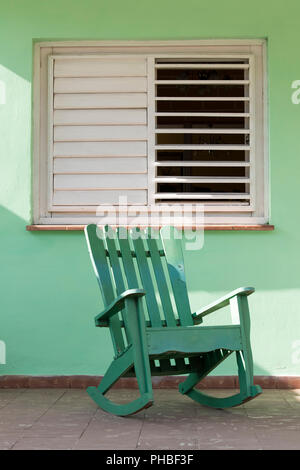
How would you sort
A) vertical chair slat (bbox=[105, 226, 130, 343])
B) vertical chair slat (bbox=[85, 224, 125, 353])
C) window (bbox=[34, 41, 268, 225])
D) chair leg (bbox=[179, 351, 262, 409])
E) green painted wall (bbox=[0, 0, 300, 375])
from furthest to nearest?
window (bbox=[34, 41, 268, 225]) < green painted wall (bbox=[0, 0, 300, 375]) < vertical chair slat (bbox=[105, 226, 130, 343]) < vertical chair slat (bbox=[85, 224, 125, 353]) < chair leg (bbox=[179, 351, 262, 409])

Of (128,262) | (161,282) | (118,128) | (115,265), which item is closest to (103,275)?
(115,265)

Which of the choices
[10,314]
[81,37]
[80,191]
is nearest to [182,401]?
[10,314]

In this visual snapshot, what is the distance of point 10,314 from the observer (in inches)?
187

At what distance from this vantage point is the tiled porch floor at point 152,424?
3.07 meters

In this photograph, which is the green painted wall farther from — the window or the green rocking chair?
the green rocking chair

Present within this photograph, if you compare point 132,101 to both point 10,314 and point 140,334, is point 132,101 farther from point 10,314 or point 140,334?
point 140,334

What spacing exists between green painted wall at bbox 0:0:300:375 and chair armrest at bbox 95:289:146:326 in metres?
0.94

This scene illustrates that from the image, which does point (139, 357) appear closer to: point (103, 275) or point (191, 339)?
point (191, 339)

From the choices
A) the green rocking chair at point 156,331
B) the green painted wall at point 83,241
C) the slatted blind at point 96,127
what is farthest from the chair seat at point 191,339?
the slatted blind at point 96,127

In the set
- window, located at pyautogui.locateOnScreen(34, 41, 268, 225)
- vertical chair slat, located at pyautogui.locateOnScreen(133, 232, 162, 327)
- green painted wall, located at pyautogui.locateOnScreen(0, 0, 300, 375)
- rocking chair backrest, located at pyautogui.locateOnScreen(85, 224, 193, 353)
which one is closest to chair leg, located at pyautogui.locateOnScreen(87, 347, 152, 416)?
rocking chair backrest, located at pyautogui.locateOnScreen(85, 224, 193, 353)

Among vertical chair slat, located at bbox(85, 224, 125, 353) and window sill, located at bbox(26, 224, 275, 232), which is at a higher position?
window sill, located at bbox(26, 224, 275, 232)

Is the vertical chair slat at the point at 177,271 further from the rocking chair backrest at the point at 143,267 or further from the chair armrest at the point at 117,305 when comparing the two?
the chair armrest at the point at 117,305

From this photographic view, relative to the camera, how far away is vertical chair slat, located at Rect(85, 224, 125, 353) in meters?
3.84
